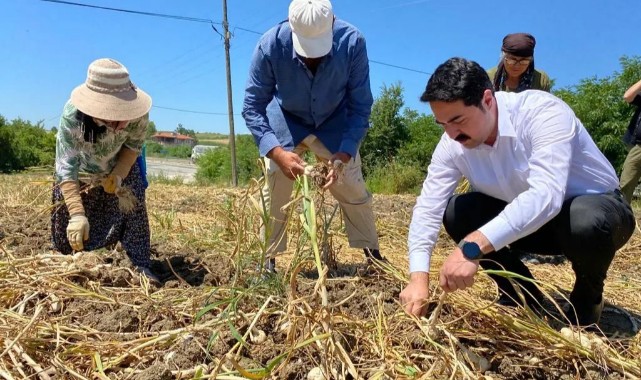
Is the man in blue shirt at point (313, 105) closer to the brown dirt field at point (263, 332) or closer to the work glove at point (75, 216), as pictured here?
the brown dirt field at point (263, 332)

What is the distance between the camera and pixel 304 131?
255cm

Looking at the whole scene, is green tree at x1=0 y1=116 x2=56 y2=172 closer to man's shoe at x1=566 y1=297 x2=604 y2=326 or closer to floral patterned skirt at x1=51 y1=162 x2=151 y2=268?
floral patterned skirt at x1=51 y1=162 x2=151 y2=268

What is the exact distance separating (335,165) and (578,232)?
0.94 m

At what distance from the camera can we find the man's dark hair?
154 centimetres

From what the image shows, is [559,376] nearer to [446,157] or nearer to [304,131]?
[446,157]

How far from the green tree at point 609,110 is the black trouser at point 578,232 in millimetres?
9833

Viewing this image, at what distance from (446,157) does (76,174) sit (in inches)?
64.0

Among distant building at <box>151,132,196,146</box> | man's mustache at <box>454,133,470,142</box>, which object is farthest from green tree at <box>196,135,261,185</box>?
distant building at <box>151,132,196,146</box>

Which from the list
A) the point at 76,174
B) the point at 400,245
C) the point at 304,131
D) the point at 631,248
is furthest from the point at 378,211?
the point at 76,174

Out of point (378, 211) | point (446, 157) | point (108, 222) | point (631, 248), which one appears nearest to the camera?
point (446, 157)

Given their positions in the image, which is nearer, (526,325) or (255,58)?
(526,325)

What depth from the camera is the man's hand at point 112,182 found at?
254 cm

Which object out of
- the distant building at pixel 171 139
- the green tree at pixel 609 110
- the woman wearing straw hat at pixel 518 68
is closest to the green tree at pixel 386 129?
the green tree at pixel 609 110

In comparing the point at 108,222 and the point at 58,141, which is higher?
the point at 58,141
